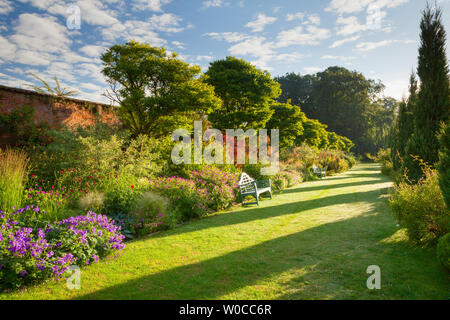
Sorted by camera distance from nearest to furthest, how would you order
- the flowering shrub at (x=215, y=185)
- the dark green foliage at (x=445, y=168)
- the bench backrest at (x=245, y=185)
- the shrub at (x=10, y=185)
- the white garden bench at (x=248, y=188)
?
the dark green foliage at (x=445, y=168) → the shrub at (x=10, y=185) → the flowering shrub at (x=215, y=185) → the white garden bench at (x=248, y=188) → the bench backrest at (x=245, y=185)

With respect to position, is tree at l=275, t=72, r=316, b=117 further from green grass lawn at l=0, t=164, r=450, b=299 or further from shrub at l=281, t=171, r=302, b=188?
green grass lawn at l=0, t=164, r=450, b=299

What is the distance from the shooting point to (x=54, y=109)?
8625 mm

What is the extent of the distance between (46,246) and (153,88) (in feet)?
25.3

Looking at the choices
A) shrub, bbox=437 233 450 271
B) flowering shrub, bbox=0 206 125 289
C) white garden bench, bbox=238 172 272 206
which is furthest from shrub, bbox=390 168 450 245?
flowering shrub, bbox=0 206 125 289

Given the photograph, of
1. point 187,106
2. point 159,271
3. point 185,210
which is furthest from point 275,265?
point 187,106

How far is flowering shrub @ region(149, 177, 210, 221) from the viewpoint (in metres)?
6.58

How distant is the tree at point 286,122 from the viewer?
17188 millimetres

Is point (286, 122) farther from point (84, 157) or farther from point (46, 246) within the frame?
point (46, 246)

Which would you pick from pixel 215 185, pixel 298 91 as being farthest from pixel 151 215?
pixel 298 91

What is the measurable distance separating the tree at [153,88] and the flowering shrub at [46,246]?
5.81 metres

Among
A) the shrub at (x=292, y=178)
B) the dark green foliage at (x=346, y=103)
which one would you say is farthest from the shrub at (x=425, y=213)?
the dark green foliage at (x=346, y=103)

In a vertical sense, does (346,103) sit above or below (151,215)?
above

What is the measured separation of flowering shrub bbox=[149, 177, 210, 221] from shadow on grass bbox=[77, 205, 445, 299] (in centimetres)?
256

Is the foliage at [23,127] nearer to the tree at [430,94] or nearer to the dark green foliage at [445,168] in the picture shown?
the dark green foliage at [445,168]
